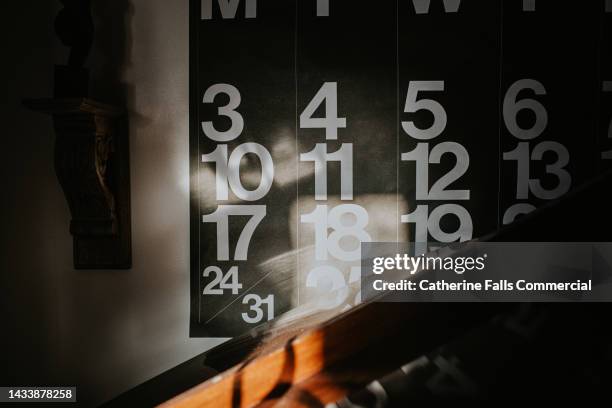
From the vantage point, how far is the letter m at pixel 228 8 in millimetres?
1819

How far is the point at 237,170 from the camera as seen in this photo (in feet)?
6.02

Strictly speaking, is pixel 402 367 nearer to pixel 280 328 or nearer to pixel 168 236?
pixel 280 328

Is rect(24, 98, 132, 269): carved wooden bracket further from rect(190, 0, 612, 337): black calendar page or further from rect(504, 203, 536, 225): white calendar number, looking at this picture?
rect(504, 203, 536, 225): white calendar number

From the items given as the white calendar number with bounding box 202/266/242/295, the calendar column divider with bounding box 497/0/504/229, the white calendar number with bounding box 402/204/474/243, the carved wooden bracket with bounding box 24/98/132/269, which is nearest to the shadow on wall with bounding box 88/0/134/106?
the carved wooden bracket with bounding box 24/98/132/269

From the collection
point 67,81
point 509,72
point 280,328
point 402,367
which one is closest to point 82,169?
point 67,81

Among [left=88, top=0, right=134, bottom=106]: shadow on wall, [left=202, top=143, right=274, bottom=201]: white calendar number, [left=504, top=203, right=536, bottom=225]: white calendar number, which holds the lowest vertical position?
[left=504, top=203, right=536, bottom=225]: white calendar number

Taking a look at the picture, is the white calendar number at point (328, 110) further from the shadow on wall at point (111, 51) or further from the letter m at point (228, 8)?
the shadow on wall at point (111, 51)

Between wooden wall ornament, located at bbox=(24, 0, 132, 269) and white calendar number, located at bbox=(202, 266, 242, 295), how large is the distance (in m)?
0.40

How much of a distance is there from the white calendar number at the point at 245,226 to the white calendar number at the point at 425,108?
0.76 m

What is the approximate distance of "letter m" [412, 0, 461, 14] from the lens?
5.74ft

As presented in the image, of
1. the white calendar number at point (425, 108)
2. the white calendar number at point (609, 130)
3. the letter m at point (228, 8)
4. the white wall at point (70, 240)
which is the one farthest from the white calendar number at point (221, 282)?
the white calendar number at point (609, 130)

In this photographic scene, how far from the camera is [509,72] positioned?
1.73 m

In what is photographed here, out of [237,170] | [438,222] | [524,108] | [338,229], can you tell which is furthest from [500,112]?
[237,170]

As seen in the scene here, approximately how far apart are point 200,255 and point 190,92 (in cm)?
76
